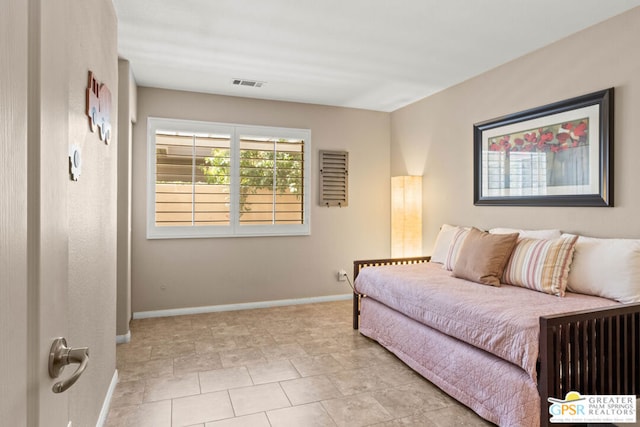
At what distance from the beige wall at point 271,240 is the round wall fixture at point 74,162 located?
9.19ft

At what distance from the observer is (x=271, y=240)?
16.0 feet

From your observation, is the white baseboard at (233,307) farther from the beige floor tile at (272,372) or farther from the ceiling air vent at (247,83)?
the ceiling air vent at (247,83)

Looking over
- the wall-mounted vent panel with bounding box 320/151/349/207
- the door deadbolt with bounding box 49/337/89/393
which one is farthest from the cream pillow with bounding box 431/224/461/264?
the door deadbolt with bounding box 49/337/89/393

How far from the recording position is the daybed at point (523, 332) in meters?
2.01

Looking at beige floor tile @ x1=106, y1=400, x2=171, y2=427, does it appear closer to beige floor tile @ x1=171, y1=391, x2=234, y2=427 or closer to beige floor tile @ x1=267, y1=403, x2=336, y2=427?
beige floor tile @ x1=171, y1=391, x2=234, y2=427

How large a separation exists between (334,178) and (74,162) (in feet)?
12.5

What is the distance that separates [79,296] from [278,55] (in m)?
2.62

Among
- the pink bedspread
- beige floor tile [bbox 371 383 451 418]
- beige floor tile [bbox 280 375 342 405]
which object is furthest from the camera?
beige floor tile [bbox 280 375 342 405]

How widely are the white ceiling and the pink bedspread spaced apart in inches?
77.5

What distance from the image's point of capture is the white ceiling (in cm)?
265

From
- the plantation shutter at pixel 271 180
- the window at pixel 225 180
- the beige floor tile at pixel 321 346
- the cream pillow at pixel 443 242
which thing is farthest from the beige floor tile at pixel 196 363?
the cream pillow at pixel 443 242

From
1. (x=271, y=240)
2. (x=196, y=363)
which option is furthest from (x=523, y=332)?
(x=271, y=240)

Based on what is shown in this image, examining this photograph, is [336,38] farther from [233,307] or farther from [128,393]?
[233,307]

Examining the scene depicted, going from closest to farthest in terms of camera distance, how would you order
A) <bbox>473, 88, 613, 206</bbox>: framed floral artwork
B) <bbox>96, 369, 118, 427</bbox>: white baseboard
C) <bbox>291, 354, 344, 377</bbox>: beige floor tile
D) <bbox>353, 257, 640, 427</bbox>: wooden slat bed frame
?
<bbox>353, 257, 640, 427</bbox>: wooden slat bed frame, <bbox>96, 369, 118, 427</bbox>: white baseboard, <bbox>473, 88, 613, 206</bbox>: framed floral artwork, <bbox>291, 354, 344, 377</bbox>: beige floor tile
